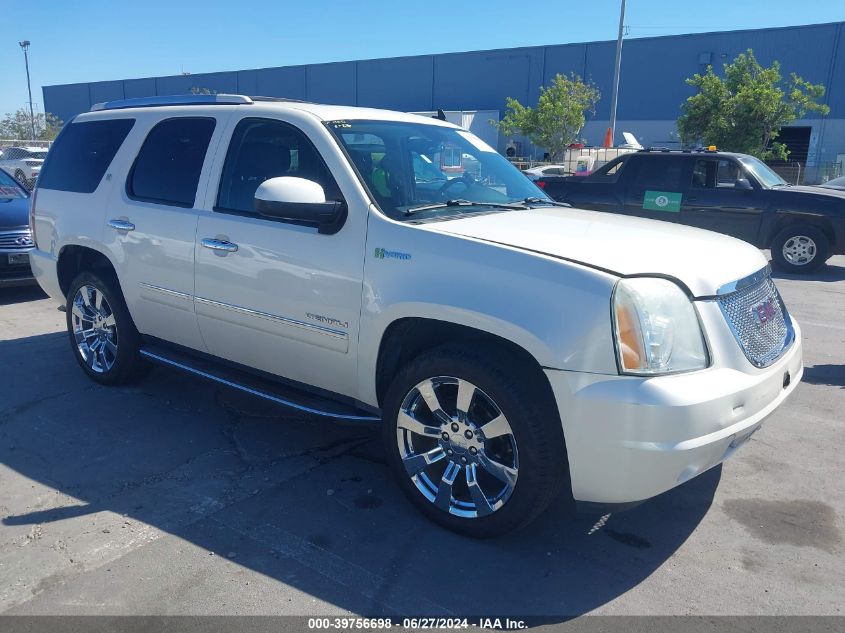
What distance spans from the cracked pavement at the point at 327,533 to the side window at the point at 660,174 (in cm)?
734

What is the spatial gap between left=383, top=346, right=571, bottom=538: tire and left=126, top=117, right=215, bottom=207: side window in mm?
1997

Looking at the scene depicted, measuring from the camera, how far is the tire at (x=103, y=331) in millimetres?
5047

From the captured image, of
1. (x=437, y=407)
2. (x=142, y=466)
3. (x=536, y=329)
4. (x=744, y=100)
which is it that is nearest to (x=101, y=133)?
(x=142, y=466)

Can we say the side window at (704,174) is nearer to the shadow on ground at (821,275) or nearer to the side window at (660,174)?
the side window at (660,174)

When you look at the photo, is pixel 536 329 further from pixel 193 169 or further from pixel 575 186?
pixel 575 186

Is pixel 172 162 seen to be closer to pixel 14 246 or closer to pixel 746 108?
pixel 14 246

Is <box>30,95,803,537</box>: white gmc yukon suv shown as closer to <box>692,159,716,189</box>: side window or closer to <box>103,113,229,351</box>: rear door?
<box>103,113,229,351</box>: rear door

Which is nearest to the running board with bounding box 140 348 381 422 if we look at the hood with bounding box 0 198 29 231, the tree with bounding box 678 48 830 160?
the hood with bounding box 0 198 29 231

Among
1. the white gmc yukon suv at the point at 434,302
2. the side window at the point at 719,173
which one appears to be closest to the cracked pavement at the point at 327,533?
the white gmc yukon suv at the point at 434,302

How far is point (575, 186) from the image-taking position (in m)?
12.5

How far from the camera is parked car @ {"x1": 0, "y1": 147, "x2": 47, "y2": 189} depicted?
75.7 ft

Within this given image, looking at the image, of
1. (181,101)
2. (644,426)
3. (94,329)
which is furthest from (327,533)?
(181,101)

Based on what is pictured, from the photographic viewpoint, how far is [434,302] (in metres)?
3.28

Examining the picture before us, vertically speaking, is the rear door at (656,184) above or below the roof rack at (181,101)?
below
